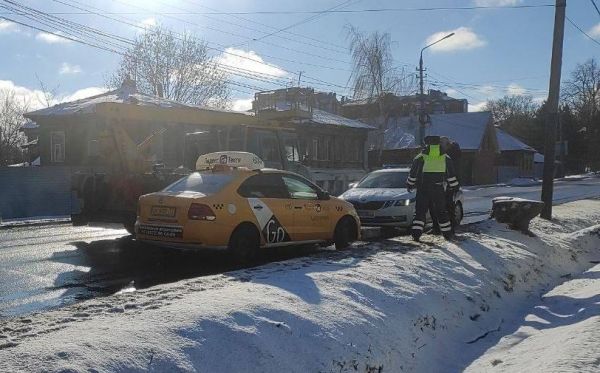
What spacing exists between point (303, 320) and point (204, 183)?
177 inches

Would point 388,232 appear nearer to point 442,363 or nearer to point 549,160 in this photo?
point 549,160

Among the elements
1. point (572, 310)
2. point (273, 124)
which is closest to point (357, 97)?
point (273, 124)

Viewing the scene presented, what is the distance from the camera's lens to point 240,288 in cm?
571

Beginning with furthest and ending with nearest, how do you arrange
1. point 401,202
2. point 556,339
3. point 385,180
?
point 385,180 < point 401,202 < point 556,339

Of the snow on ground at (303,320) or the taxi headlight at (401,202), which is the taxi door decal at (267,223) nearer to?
the snow on ground at (303,320)

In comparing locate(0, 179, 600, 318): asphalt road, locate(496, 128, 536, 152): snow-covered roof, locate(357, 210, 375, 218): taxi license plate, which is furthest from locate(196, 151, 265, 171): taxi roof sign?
locate(496, 128, 536, 152): snow-covered roof

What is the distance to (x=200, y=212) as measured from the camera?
838 centimetres

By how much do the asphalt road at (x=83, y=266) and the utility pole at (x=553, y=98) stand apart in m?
7.66

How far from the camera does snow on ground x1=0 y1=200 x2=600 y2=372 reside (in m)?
3.86

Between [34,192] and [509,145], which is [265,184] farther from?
[509,145]

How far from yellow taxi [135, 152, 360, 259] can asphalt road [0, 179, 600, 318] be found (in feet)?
1.39

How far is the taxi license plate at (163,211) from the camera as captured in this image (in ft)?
28.1

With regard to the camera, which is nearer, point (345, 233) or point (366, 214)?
point (345, 233)

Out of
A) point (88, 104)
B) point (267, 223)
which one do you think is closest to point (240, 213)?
point (267, 223)
